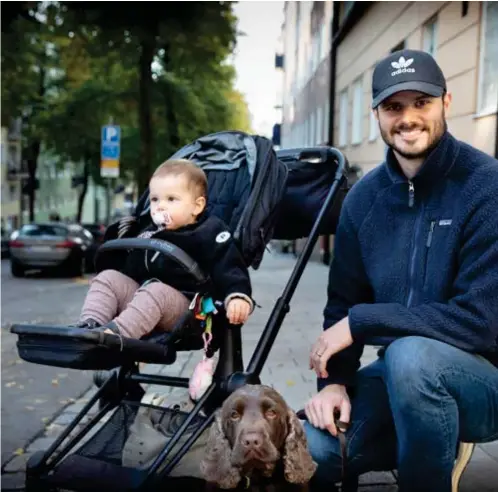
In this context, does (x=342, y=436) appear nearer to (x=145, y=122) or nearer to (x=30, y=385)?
(x=30, y=385)

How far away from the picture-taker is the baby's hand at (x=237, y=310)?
9.91 feet

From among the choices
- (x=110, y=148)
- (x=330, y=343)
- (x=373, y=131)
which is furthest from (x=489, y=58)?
(x=110, y=148)

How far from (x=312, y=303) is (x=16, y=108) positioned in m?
17.6

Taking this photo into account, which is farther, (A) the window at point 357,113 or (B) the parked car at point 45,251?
(B) the parked car at point 45,251

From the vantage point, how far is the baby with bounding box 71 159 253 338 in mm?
3021

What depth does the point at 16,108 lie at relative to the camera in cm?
2572

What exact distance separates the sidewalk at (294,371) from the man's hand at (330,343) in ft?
4.19

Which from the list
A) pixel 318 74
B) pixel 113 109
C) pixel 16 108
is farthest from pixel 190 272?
pixel 16 108

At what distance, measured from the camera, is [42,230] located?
19312 mm

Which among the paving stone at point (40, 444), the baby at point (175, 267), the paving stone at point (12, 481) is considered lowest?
the paving stone at point (40, 444)

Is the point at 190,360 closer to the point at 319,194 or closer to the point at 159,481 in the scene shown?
the point at 319,194

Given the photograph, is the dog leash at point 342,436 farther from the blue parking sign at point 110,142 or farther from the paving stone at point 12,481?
the blue parking sign at point 110,142

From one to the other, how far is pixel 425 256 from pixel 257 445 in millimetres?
868

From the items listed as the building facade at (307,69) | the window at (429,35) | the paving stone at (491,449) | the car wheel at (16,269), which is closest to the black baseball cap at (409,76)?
the paving stone at (491,449)
